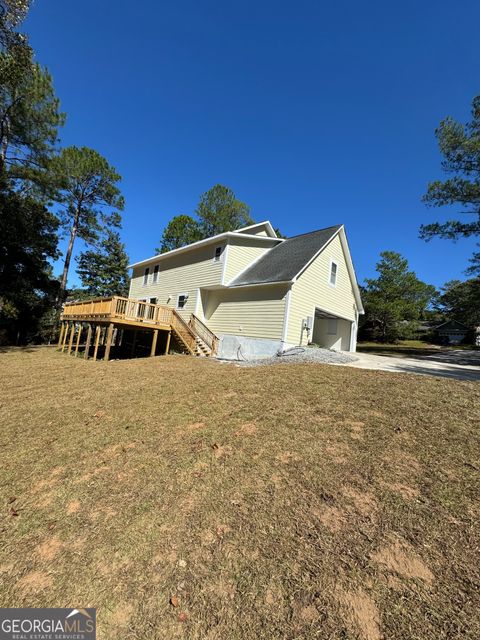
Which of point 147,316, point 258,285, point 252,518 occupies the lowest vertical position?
point 252,518

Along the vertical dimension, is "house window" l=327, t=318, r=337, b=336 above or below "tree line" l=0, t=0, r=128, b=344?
below

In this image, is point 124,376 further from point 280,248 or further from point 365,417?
point 280,248

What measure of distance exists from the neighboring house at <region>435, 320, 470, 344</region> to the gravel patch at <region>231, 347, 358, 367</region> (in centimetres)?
4115

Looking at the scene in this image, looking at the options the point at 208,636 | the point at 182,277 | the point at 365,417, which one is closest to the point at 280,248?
the point at 182,277

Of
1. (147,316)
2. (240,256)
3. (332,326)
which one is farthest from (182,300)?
(332,326)

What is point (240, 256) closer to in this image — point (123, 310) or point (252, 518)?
point (123, 310)

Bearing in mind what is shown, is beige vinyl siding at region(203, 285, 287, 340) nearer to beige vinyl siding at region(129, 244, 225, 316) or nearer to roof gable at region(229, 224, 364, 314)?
roof gable at region(229, 224, 364, 314)

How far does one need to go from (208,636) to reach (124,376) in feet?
24.5

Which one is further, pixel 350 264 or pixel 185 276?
pixel 185 276

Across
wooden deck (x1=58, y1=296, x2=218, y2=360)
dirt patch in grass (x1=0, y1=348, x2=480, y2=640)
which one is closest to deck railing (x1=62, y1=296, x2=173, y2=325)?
wooden deck (x1=58, y1=296, x2=218, y2=360)

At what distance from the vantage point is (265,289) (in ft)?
44.0

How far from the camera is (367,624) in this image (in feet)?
5.82

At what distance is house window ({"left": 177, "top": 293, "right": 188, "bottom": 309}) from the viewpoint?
17438 millimetres

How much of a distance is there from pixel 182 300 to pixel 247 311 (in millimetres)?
5366
